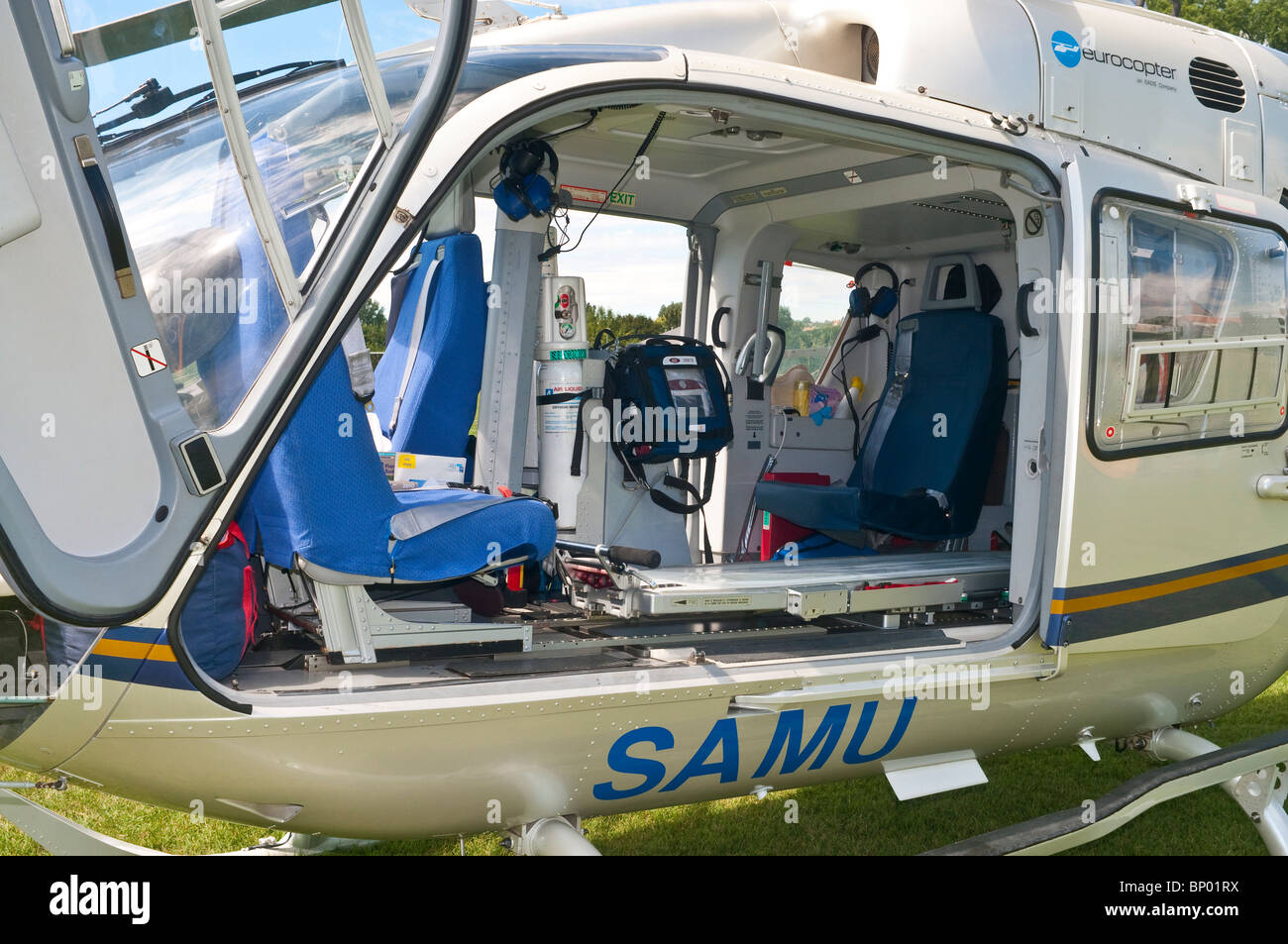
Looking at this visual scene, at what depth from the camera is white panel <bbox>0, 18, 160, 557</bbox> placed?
A: 2.13 metres

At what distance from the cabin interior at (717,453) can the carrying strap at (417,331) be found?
0.09ft

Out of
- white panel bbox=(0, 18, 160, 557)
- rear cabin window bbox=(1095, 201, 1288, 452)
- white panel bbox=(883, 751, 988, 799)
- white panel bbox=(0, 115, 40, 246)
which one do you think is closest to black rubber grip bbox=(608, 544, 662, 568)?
white panel bbox=(883, 751, 988, 799)

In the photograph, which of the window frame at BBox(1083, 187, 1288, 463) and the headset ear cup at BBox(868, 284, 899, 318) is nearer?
the window frame at BBox(1083, 187, 1288, 463)

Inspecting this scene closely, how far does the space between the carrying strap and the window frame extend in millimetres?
2188

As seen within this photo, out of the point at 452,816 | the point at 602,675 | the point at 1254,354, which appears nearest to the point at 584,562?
the point at 602,675

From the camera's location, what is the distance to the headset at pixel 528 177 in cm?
369

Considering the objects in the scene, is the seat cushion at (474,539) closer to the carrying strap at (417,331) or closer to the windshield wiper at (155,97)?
the carrying strap at (417,331)

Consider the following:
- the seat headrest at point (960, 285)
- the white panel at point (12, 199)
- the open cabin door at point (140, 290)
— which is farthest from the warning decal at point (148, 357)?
the seat headrest at point (960, 285)

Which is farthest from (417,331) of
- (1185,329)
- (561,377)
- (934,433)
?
(1185,329)

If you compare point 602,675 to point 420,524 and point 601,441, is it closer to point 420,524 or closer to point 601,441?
point 420,524

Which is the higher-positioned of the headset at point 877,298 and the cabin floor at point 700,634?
the headset at point 877,298

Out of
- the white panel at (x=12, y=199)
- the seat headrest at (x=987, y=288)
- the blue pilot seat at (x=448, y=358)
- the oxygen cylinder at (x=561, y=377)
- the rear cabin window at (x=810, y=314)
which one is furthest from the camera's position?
the rear cabin window at (x=810, y=314)

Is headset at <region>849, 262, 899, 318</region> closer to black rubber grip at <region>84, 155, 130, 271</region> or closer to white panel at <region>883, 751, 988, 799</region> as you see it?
white panel at <region>883, 751, 988, 799</region>
